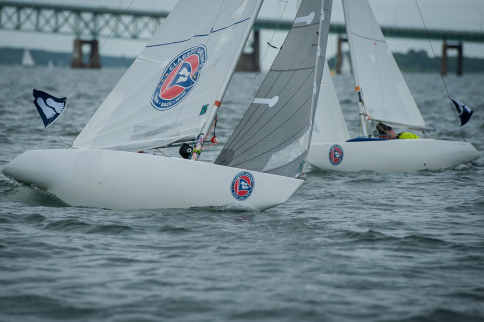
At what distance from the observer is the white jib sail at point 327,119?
569 inches

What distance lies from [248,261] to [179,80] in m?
3.55

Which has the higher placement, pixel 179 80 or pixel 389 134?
pixel 179 80

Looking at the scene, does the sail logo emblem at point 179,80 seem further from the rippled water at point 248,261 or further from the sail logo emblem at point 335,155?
the sail logo emblem at point 335,155

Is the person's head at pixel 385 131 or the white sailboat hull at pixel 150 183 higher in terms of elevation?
the person's head at pixel 385 131

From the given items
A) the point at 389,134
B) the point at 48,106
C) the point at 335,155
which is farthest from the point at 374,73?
the point at 48,106

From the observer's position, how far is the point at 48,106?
9383 millimetres

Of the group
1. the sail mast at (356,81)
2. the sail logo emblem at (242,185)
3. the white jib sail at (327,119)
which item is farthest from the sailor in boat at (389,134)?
the sail logo emblem at (242,185)

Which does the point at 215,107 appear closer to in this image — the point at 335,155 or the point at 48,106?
the point at 48,106

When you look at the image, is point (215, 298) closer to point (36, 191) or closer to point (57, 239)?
point (57, 239)

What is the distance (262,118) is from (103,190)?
256 centimetres

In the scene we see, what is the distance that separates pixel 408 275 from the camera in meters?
6.57

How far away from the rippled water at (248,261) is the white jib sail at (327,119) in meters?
3.72

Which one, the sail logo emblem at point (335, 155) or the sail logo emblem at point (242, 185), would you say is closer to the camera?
the sail logo emblem at point (242, 185)

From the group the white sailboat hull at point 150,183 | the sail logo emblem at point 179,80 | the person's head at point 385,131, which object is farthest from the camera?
the person's head at point 385,131
